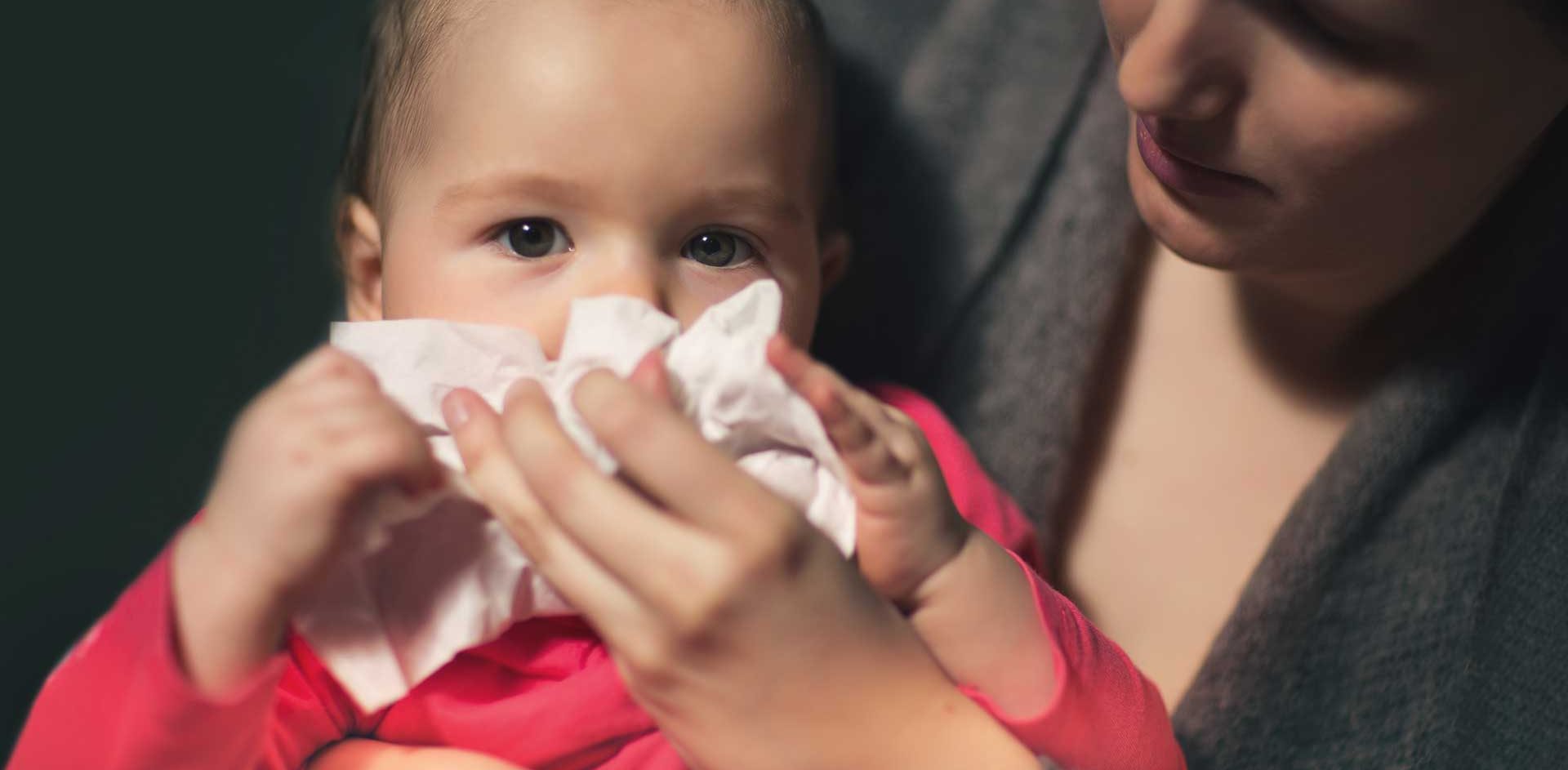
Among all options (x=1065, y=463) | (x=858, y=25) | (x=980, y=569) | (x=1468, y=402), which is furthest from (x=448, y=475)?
(x=1468, y=402)

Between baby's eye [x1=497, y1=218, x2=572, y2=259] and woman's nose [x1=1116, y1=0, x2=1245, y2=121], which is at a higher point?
woman's nose [x1=1116, y1=0, x2=1245, y2=121]

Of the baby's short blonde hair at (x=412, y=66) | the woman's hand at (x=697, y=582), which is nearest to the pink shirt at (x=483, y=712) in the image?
the woman's hand at (x=697, y=582)

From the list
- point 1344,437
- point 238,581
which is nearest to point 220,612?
point 238,581

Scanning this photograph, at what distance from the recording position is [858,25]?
4.02ft

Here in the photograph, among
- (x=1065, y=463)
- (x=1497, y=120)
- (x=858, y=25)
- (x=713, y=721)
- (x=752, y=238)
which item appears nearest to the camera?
(x=713, y=721)

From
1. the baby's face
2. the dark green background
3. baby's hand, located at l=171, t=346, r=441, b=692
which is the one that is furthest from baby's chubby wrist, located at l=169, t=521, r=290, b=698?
the dark green background

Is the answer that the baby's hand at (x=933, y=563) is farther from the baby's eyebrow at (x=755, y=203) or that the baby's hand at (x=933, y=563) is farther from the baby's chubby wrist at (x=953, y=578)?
the baby's eyebrow at (x=755, y=203)

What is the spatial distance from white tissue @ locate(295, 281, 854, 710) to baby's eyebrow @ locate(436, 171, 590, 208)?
0.11 metres

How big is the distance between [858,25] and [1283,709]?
0.77 m

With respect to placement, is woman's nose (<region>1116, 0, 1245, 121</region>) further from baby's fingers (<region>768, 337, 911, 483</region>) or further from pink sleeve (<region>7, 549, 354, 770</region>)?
pink sleeve (<region>7, 549, 354, 770</region>)

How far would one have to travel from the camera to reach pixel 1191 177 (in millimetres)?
858

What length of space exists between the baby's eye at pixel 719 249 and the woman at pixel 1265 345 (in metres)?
0.28

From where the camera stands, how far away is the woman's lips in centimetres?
84

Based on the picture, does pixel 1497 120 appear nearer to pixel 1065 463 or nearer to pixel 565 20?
pixel 1065 463
